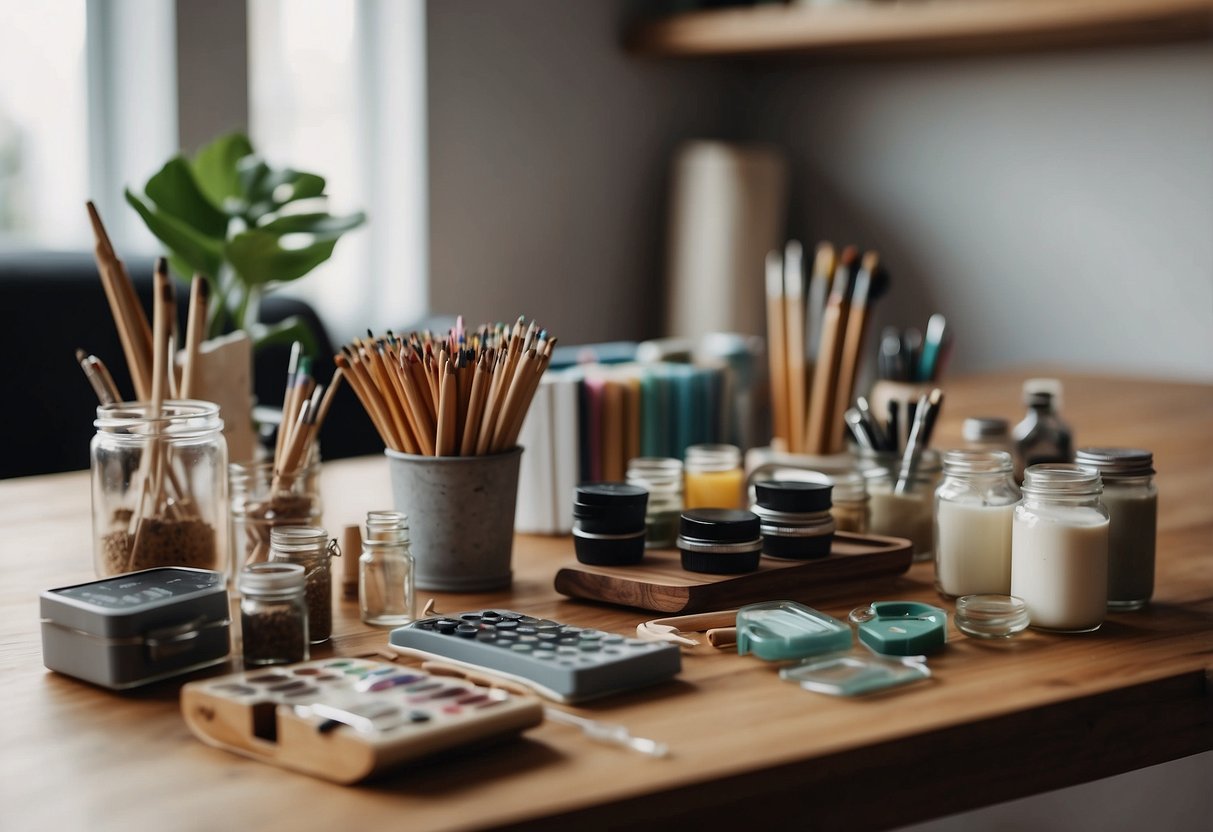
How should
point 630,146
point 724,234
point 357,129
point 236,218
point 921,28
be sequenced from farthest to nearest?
point 630,146 → point 724,234 → point 357,129 → point 921,28 → point 236,218

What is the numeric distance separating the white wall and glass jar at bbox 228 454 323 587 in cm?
299

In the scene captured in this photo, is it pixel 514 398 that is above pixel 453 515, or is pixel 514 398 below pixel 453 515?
above

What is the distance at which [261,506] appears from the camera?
3.72ft

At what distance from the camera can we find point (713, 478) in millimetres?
1356

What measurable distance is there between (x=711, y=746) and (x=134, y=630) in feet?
1.31

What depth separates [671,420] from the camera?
58.7 inches

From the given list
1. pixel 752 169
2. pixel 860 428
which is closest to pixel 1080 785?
pixel 860 428

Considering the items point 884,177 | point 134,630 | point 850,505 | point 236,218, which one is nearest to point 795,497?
point 850,505

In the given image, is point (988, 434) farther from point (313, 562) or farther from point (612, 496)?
point (313, 562)

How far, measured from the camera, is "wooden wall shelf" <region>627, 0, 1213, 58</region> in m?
3.16

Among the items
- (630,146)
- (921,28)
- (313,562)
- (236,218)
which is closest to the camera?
(313,562)

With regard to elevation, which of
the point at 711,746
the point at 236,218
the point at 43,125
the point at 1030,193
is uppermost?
the point at 43,125

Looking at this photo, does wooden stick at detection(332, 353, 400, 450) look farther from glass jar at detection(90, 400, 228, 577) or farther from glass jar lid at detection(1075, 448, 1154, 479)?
glass jar lid at detection(1075, 448, 1154, 479)

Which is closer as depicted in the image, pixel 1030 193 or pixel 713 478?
pixel 713 478
